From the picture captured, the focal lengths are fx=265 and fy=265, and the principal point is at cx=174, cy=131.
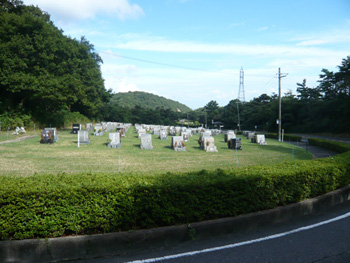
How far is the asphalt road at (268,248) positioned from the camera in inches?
156

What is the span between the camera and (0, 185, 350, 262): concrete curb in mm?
3824

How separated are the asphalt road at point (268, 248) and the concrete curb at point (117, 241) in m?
0.11

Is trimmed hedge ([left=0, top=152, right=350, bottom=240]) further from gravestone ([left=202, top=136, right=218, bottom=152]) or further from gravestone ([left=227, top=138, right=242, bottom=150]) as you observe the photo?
gravestone ([left=227, top=138, right=242, bottom=150])

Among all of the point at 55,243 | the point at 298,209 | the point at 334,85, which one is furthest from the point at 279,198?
the point at 334,85

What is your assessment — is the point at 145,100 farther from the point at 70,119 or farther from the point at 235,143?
the point at 235,143

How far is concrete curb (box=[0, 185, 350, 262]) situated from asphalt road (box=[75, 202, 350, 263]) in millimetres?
109

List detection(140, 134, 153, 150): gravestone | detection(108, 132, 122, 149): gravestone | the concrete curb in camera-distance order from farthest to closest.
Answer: detection(108, 132, 122, 149): gravestone
detection(140, 134, 153, 150): gravestone
the concrete curb

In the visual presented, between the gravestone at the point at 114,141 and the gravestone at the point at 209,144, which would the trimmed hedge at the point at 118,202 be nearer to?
the gravestone at the point at 209,144

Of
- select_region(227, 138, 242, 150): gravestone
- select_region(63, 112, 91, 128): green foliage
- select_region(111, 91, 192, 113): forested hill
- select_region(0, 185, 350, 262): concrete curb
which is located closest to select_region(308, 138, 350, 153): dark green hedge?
select_region(227, 138, 242, 150): gravestone

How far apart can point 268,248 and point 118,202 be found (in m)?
2.57

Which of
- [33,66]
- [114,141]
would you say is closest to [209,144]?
[114,141]

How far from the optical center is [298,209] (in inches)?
232

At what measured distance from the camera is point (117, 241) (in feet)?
13.5

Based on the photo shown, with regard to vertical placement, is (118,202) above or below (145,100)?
below
